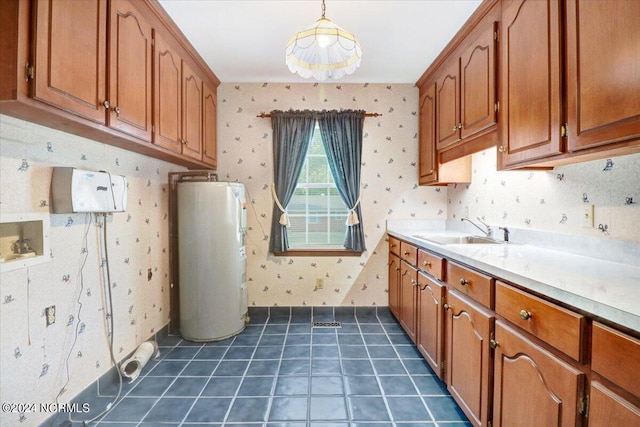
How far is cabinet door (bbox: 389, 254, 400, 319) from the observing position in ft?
9.15

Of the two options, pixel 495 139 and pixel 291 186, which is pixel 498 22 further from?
pixel 291 186

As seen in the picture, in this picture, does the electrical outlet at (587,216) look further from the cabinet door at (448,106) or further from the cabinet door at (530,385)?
the cabinet door at (448,106)

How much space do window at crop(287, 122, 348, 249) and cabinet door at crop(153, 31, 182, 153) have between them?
1306 millimetres

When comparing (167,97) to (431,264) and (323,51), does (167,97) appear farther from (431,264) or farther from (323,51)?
(431,264)

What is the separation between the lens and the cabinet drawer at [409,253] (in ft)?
7.51

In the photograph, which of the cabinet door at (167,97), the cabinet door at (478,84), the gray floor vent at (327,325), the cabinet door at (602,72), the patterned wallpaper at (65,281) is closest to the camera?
the cabinet door at (602,72)

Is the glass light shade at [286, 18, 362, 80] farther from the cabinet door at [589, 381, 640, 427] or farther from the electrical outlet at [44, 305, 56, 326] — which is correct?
the electrical outlet at [44, 305, 56, 326]

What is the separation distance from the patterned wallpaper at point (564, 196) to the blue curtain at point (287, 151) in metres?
1.64

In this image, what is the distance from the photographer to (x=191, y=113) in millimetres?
2484

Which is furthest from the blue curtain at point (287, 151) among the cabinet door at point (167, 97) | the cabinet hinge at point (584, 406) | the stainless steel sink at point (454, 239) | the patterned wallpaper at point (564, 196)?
the cabinet hinge at point (584, 406)

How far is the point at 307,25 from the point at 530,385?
94.3 inches

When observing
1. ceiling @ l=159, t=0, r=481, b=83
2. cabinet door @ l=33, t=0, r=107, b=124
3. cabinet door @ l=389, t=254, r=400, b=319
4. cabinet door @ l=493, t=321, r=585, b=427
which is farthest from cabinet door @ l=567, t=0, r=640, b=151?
cabinet door @ l=33, t=0, r=107, b=124

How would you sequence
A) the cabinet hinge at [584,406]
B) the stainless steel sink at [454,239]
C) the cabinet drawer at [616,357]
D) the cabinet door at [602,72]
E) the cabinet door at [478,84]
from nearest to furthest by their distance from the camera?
the cabinet drawer at [616,357], the cabinet hinge at [584,406], the cabinet door at [602,72], the cabinet door at [478,84], the stainless steel sink at [454,239]

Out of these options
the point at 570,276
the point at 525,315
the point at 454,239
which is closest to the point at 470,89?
the point at 454,239
